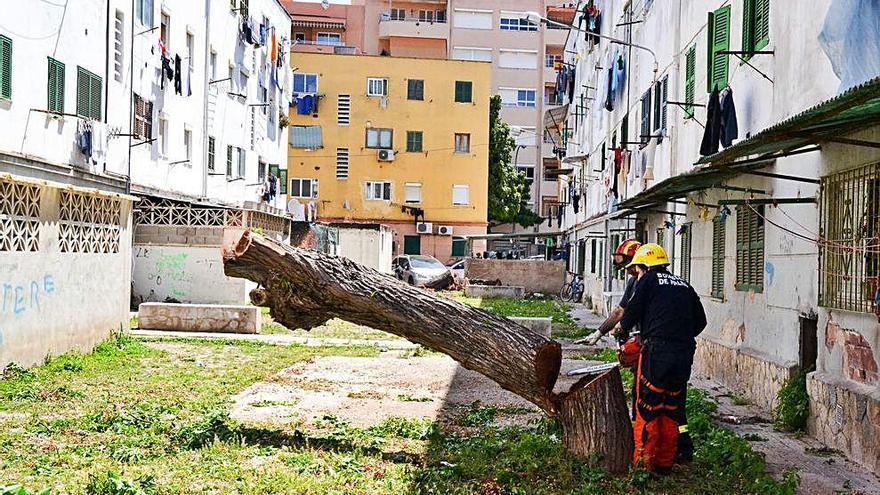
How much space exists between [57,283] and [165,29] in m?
12.3

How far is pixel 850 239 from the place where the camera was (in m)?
9.05

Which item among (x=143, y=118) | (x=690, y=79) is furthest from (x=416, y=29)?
(x=690, y=79)

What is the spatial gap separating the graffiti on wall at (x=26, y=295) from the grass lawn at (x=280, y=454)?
1290mm

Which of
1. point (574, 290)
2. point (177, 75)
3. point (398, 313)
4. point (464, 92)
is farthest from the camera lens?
point (464, 92)

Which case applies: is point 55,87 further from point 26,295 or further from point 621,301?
point 621,301

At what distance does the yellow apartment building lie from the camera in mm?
49344

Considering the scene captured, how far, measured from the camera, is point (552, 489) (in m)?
7.43

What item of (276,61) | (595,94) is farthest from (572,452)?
(276,61)

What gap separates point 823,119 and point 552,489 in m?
3.44

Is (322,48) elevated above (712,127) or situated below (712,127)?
above

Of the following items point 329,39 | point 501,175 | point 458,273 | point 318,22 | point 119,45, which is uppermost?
point 318,22

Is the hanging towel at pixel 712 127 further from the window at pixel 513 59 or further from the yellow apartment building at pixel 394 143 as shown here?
the window at pixel 513 59

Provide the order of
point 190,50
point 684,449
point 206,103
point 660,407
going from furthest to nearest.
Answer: point 206,103, point 190,50, point 684,449, point 660,407

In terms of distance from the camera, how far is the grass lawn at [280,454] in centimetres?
741
